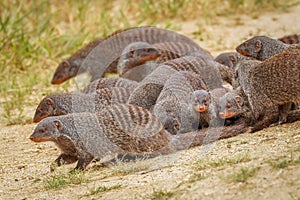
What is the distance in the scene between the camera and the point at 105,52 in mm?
6137

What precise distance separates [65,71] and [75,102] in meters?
1.49

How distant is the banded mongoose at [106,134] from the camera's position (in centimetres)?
388

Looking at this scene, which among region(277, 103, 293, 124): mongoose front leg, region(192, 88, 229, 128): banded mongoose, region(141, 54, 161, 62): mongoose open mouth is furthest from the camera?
region(141, 54, 161, 62): mongoose open mouth

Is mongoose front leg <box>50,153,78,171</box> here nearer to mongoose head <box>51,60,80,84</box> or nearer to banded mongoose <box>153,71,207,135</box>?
banded mongoose <box>153,71,207,135</box>

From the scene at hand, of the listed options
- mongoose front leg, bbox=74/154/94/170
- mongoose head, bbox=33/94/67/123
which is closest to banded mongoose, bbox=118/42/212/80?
mongoose head, bbox=33/94/67/123

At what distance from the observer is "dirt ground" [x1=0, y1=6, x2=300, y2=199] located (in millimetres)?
2893

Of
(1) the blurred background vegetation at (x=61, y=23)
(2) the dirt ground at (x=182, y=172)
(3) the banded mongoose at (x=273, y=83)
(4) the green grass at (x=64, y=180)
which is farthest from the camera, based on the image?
(1) the blurred background vegetation at (x=61, y=23)

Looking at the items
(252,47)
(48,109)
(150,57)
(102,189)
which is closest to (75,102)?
(48,109)

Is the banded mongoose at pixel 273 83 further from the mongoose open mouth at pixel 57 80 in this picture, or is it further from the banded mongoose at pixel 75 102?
A: the mongoose open mouth at pixel 57 80

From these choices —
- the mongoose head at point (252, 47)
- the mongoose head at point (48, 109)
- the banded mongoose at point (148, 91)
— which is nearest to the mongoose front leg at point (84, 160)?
the banded mongoose at point (148, 91)

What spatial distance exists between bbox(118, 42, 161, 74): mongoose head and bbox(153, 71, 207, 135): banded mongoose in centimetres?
76

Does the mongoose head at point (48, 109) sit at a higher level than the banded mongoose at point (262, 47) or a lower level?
lower

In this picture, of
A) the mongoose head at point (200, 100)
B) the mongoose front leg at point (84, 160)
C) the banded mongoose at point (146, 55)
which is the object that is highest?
the banded mongoose at point (146, 55)

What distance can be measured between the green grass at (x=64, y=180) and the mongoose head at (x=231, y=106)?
0.98 m
